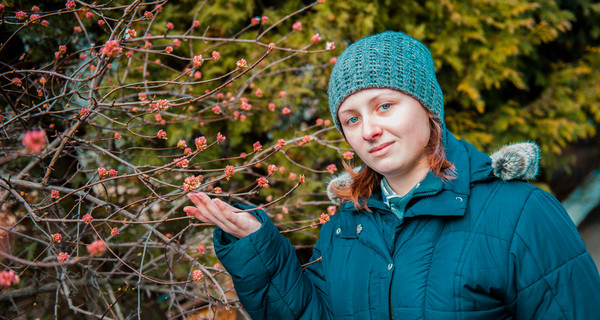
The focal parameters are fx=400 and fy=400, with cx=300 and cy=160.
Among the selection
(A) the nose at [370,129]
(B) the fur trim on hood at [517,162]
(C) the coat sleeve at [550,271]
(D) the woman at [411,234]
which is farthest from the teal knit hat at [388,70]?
(C) the coat sleeve at [550,271]

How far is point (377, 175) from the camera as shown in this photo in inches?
67.3

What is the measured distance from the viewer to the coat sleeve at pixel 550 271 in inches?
46.8

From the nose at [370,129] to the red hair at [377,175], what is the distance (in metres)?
0.25

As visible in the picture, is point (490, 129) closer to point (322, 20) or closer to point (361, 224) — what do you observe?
point (322, 20)

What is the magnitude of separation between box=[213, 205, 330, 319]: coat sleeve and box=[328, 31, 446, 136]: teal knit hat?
0.59m

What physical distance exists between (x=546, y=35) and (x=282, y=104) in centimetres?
283

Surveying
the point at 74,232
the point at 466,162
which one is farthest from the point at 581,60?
the point at 74,232

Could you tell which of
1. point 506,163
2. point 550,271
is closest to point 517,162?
point 506,163

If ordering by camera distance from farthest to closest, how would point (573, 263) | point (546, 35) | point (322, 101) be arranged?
point (546, 35)
point (322, 101)
point (573, 263)

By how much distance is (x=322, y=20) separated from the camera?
300 cm

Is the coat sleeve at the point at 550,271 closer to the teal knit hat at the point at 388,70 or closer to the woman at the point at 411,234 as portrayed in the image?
the woman at the point at 411,234

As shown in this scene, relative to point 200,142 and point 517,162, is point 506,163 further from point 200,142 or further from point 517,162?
point 200,142

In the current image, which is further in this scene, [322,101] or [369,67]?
[322,101]

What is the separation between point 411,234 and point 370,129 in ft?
1.29
